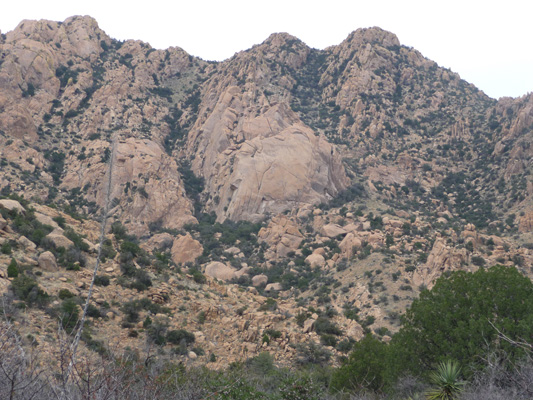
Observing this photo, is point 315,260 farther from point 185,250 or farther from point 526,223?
point 526,223

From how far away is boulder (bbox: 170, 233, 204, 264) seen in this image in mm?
52594

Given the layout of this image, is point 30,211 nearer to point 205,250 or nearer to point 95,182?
point 205,250

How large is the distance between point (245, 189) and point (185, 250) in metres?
17.0

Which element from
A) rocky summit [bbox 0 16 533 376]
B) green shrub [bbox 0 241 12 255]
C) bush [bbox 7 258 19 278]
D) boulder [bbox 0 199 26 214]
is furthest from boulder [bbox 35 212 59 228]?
bush [bbox 7 258 19 278]

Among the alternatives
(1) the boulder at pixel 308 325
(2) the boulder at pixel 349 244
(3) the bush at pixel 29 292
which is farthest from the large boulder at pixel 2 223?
(2) the boulder at pixel 349 244

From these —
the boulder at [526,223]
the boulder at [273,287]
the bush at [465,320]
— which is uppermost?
the boulder at [526,223]

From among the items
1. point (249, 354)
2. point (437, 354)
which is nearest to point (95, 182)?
point (249, 354)

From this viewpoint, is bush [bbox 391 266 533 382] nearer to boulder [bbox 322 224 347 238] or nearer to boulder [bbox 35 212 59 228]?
boulder [bbox 35 212 59 228]

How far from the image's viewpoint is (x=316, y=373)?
20609 mm

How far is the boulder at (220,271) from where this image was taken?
48297 millimetres

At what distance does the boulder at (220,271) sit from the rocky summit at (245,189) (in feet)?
0.82

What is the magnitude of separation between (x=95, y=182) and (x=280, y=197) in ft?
101

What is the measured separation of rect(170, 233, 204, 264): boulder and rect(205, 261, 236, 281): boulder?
368 centimetres

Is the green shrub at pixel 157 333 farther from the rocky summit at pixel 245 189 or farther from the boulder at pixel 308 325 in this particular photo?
the boulder at pixel 308 325
